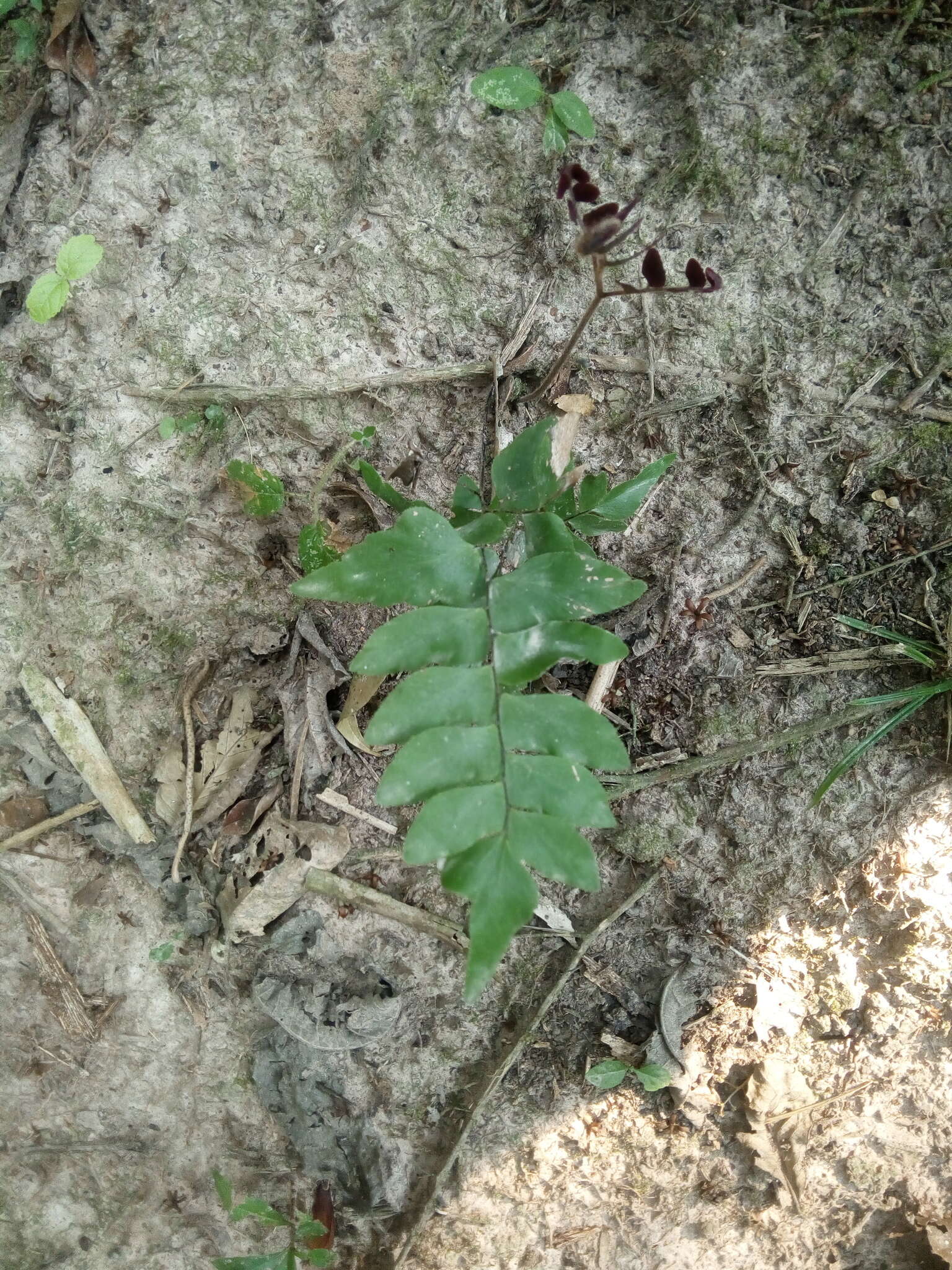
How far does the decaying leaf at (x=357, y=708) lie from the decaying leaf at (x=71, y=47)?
1892mm

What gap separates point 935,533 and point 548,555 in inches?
50.1

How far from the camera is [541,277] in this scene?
2.59 m

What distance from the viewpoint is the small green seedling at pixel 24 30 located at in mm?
2541

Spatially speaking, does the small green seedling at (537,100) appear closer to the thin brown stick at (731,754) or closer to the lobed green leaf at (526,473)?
the lobed green leaf at (526,473)

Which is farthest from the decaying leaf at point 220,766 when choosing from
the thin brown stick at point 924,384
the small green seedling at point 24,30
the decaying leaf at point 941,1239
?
the decaying leaf at point 941,1239

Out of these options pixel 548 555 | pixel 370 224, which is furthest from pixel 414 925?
pixel 370 224

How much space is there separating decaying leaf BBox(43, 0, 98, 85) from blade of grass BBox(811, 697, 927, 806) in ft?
9.49

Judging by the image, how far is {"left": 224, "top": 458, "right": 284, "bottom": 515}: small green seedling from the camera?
249cm

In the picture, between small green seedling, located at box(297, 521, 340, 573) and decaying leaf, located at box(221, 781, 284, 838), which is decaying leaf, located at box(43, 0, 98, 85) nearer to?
small green seedling, located at box(297, 521, 340, 573)

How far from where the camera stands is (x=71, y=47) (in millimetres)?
2561

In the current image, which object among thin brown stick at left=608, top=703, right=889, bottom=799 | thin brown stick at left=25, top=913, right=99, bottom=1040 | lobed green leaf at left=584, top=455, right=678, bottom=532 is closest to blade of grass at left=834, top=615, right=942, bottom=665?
thin brown stick at left=608, top=703, right=889, bottom=799

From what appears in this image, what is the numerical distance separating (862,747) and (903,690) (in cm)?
21

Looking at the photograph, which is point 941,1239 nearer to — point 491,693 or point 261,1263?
point 261,1263

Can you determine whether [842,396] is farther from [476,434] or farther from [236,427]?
[236,427]
